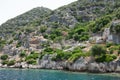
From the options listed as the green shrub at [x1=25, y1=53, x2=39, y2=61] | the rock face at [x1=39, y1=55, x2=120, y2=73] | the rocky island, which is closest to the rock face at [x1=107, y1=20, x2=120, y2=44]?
the rocky island

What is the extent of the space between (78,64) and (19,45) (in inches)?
2877

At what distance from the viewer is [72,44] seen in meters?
145

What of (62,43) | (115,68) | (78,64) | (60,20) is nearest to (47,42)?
(62,43)

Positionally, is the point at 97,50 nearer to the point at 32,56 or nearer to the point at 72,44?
the point at 72,44

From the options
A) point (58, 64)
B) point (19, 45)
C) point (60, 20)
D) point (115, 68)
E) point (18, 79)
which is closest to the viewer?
point (18, 79)

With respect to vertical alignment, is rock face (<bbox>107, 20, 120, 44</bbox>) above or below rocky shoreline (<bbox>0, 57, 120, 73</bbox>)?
above

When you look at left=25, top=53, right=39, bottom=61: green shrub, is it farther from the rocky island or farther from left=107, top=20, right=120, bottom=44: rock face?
left=107, top=20, right=120, bottom=44: rock face

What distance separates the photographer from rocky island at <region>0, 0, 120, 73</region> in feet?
321

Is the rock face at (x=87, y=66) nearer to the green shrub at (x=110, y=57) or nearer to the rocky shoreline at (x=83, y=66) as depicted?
the rocky shoreline at (x=83, y=66)

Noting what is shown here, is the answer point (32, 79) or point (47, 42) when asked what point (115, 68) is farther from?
point (47, 42)

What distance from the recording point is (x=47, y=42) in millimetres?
154750

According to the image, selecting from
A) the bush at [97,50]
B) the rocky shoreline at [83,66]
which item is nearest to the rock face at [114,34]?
the bush at [97,50]

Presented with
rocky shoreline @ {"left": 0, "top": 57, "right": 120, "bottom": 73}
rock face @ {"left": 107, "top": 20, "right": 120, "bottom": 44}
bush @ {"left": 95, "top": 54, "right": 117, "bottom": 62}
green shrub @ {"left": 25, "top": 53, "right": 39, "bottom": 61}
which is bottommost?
rocky shoreline @ {"left": 0, "top": 57, "right": 120, "bottom": 73}

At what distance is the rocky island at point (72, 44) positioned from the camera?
97.8m
